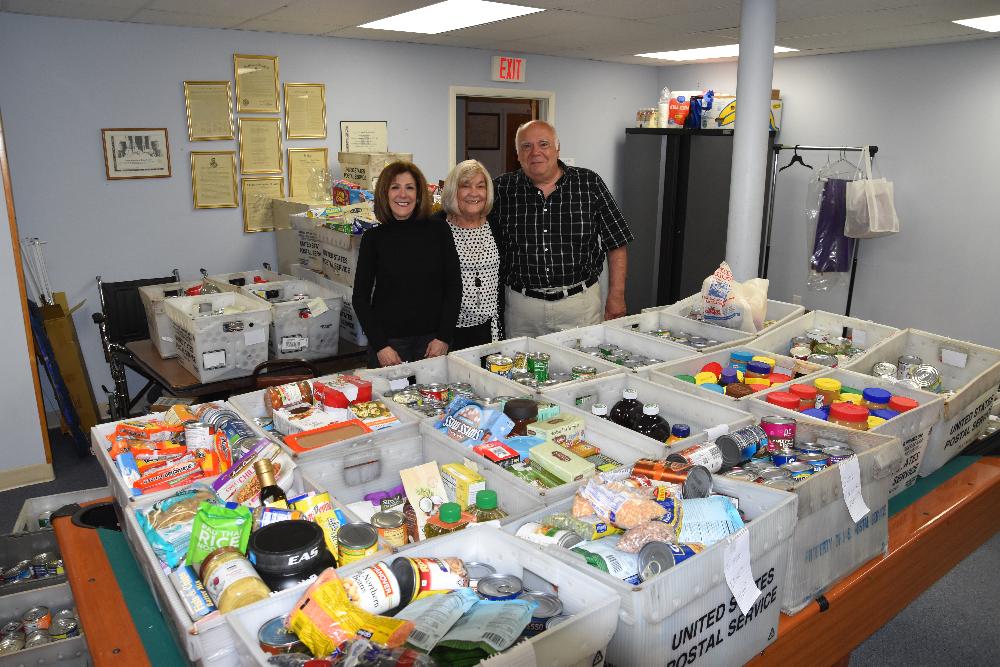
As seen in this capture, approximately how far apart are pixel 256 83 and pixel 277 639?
4.55 m

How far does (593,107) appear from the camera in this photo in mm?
6828

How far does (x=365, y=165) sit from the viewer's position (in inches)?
181

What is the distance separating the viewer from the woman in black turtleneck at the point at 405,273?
9.71 feet

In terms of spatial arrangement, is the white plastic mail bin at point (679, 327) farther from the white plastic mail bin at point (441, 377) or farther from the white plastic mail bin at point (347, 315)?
the white plastic mail bin at point (347, 315)

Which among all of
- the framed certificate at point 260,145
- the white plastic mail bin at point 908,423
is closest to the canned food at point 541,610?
the white plastic mail bin at point 908,423

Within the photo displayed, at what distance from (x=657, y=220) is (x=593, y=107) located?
1259 mm

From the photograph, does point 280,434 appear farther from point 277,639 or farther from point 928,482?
point 928,482

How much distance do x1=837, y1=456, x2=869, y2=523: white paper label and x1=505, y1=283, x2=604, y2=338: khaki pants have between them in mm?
1859

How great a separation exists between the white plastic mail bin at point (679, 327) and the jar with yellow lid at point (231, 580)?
1856 mm

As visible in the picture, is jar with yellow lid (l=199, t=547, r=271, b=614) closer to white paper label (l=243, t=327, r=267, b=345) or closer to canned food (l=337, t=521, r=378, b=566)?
canned food (l=337, t=521, r=378, b=566)

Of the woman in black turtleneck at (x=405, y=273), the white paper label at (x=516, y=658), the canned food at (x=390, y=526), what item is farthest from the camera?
the woman in black turtleneck at (x=405, y=273)

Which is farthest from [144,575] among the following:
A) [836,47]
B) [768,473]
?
[836,47]

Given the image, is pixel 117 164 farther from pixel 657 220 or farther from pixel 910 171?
pixel 910 171

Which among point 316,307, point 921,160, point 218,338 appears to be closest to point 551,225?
point 316,307
